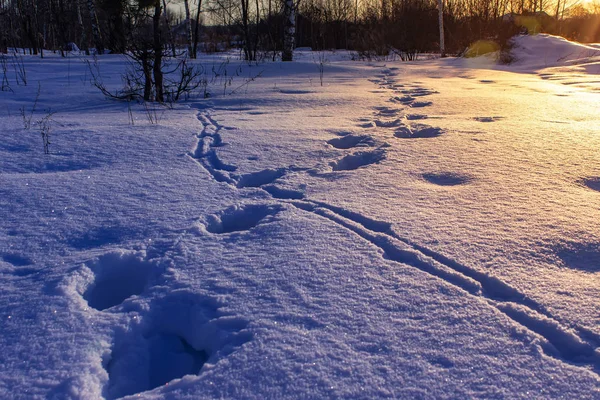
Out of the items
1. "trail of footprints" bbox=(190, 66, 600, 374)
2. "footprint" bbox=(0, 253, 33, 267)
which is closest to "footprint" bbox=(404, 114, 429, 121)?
"trail of footprints" bbox=(190, 66, 600, 374)

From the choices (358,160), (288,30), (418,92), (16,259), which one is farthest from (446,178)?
(288,30)

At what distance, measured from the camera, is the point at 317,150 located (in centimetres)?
269

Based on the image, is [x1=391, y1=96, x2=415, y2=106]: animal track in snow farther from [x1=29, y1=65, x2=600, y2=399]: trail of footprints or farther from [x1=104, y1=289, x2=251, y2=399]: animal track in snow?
[x1=104, y1=289, x2=251, y2=399]: animal track in snow

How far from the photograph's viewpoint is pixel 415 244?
1484 mm

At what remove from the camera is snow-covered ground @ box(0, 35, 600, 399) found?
958 millimetres

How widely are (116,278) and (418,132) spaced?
229cm

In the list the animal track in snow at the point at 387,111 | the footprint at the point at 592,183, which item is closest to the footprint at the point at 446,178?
the footprint at the point at 592,183

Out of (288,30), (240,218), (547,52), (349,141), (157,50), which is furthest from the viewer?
(288,30)

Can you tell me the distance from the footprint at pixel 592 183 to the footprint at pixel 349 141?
1.22m

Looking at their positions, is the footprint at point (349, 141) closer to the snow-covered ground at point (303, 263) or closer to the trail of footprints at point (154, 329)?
the snow-covered ground at point (303, 263)

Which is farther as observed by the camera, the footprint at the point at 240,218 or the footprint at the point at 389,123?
A: the footprint at the point at 389,123

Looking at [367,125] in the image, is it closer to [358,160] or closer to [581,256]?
[358,160]

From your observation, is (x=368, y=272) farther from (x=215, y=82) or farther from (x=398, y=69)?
(x=398, y=69)

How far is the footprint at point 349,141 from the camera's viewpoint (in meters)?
2.86
